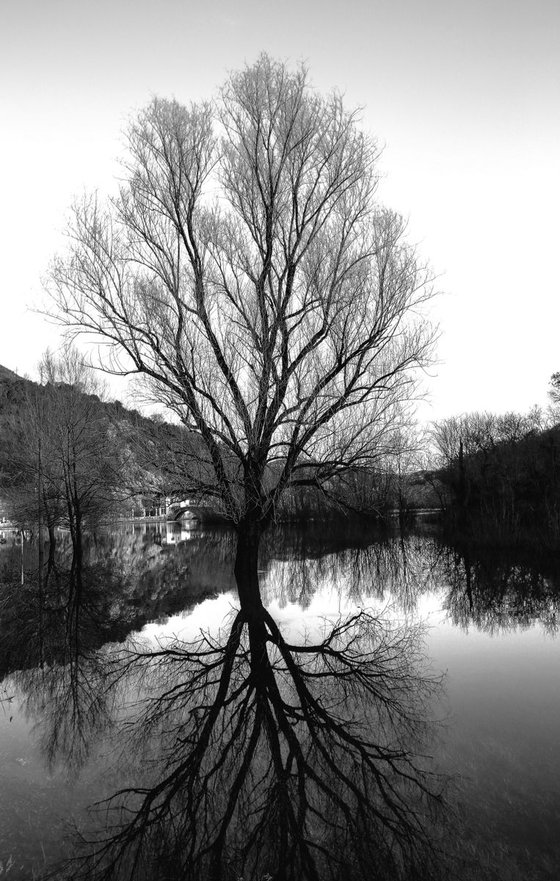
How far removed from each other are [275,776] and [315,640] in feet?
14.7

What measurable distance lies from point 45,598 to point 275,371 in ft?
25.9

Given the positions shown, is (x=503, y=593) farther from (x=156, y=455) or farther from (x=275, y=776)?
(x=275, y=776)

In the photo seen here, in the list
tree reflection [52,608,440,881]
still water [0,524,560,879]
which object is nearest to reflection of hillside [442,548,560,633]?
still water [0,524,560,879]

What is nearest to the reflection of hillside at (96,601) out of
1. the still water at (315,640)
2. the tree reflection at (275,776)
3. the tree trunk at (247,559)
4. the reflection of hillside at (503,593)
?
the still water at (315,640)

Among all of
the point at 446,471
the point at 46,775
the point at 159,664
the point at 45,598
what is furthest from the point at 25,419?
the point at 446,471

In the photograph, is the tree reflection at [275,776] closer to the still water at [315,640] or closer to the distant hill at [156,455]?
the still water at [315,640]

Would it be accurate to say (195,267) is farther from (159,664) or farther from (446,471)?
(446,471)

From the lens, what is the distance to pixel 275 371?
41.3ft

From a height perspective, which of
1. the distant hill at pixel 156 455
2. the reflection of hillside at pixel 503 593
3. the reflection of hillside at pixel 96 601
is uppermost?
the distant hill at pixel 156 455

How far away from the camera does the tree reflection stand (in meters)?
2.88

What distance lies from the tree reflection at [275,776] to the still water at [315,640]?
0.70 ft

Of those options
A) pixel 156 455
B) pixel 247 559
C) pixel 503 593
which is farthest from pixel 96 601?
pixel 503 593

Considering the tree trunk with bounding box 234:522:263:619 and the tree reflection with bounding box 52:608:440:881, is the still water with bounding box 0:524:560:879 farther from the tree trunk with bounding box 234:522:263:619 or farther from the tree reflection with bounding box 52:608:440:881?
the tree trunk with bounding box 234:522:263:619

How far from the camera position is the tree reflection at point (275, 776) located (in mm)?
2875
